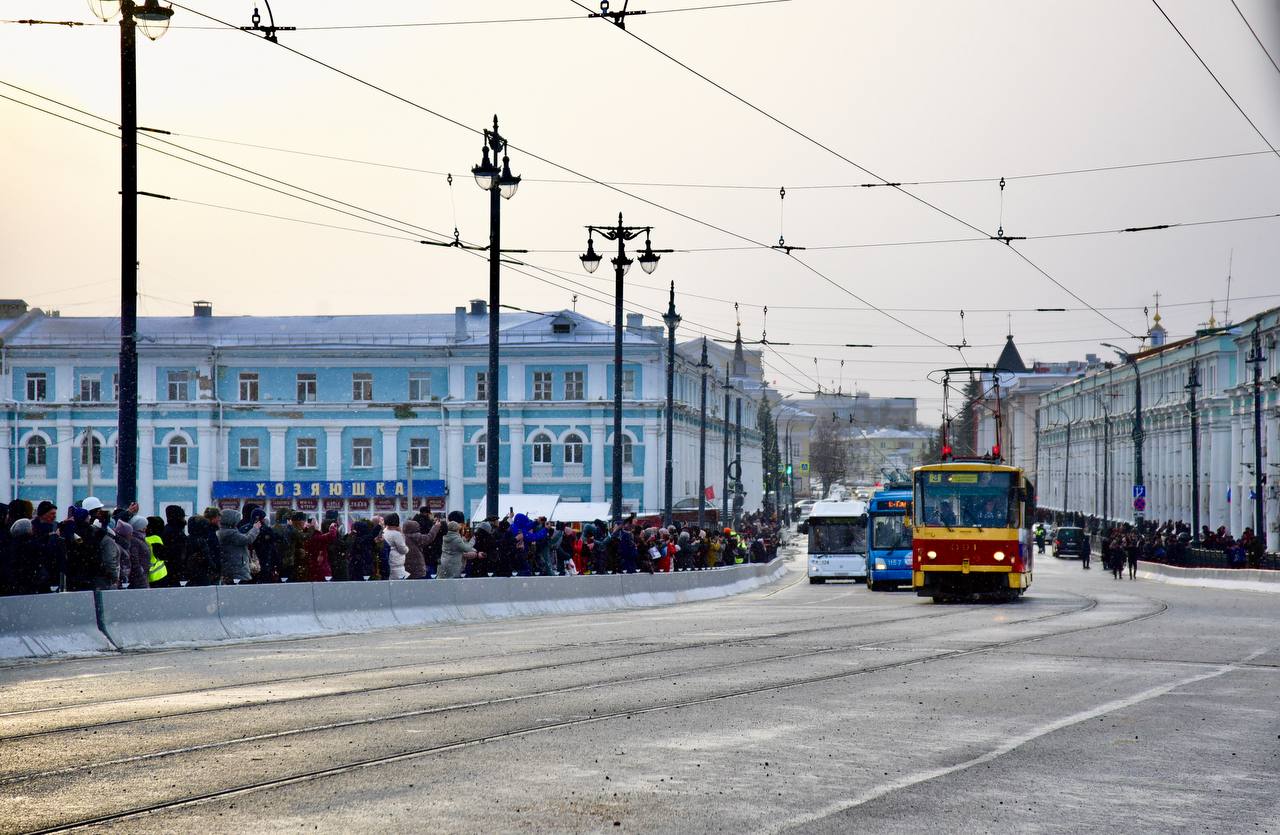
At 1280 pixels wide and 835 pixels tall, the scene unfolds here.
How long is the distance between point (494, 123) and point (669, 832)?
70.6ft

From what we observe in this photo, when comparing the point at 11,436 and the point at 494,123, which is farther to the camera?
the point at 11,436

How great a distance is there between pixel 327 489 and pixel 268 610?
202 feet

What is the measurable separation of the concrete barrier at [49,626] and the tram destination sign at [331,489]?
62990 mm

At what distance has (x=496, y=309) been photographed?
2930 centimetres

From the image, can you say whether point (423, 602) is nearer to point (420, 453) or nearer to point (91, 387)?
point (420, 453)

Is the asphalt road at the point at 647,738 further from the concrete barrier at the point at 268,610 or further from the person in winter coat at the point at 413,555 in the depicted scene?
the person in winter coat at the point at 413,555

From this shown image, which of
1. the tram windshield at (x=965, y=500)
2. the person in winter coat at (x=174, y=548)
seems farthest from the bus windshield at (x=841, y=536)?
the person in winter coat at (x=174, y=548)

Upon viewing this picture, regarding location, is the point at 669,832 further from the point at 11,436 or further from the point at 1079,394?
the point at 1079,394

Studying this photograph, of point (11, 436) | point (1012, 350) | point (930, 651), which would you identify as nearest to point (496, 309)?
point (930, 651)

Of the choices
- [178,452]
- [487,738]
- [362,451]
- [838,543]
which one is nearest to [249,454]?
[178,452]

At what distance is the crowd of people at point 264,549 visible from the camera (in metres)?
17.1

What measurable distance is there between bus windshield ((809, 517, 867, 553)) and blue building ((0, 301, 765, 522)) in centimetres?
2908

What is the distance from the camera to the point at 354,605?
74.2 ft

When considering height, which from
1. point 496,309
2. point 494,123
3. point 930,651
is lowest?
point 930,651
